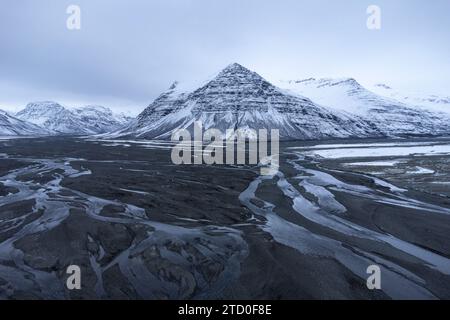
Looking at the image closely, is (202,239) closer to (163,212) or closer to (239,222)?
(239,222)

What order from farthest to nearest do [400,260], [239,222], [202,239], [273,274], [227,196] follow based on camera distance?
[227,196] < [239,222] < [202,239] < [400,260] < [273,274]

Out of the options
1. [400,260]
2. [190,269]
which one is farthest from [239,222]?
[400,260]

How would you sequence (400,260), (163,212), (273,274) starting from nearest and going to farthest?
(273,274) < (400,260) < (163,212)

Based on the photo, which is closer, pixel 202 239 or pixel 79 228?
pixel 202 239

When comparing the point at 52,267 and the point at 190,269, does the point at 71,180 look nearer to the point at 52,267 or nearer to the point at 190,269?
the point at 52,267
